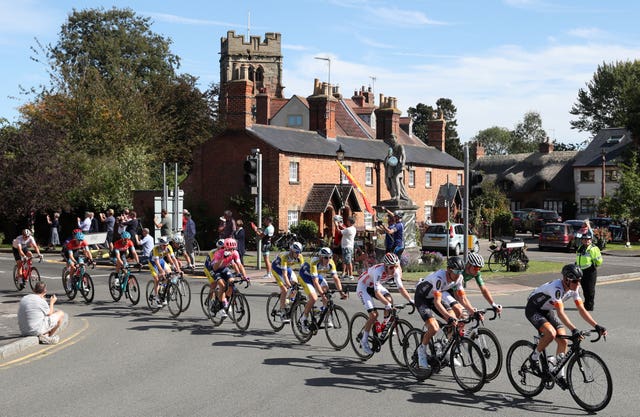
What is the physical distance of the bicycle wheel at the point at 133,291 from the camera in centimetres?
1734

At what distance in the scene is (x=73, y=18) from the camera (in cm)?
6519

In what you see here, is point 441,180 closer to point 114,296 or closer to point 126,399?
point 114,296

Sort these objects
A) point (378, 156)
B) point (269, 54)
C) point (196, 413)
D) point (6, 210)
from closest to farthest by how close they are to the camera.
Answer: point (196, 413), point (6, 210), point (378, 156), point (269, 54)

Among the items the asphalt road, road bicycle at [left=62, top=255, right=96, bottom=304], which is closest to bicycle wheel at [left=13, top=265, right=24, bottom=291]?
road bicycle at [left=62, top=255, right=96, bottom=304]

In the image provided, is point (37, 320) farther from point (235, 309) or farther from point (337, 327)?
point (337, 327)

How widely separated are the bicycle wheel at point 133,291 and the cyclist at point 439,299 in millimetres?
9277

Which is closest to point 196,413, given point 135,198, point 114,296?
point 114,296

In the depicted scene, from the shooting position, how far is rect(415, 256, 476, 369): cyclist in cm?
963

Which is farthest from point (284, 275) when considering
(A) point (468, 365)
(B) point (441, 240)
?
(B) point (441, 240)

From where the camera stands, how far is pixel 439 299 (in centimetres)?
965

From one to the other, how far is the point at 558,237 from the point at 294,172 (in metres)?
14.3

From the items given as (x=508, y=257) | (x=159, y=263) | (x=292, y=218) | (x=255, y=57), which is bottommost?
(x=508, y=257)

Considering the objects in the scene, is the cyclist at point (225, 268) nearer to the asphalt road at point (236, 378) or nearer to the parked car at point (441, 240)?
the asphalt road at point (236, 378)

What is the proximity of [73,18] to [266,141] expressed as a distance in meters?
36.8
